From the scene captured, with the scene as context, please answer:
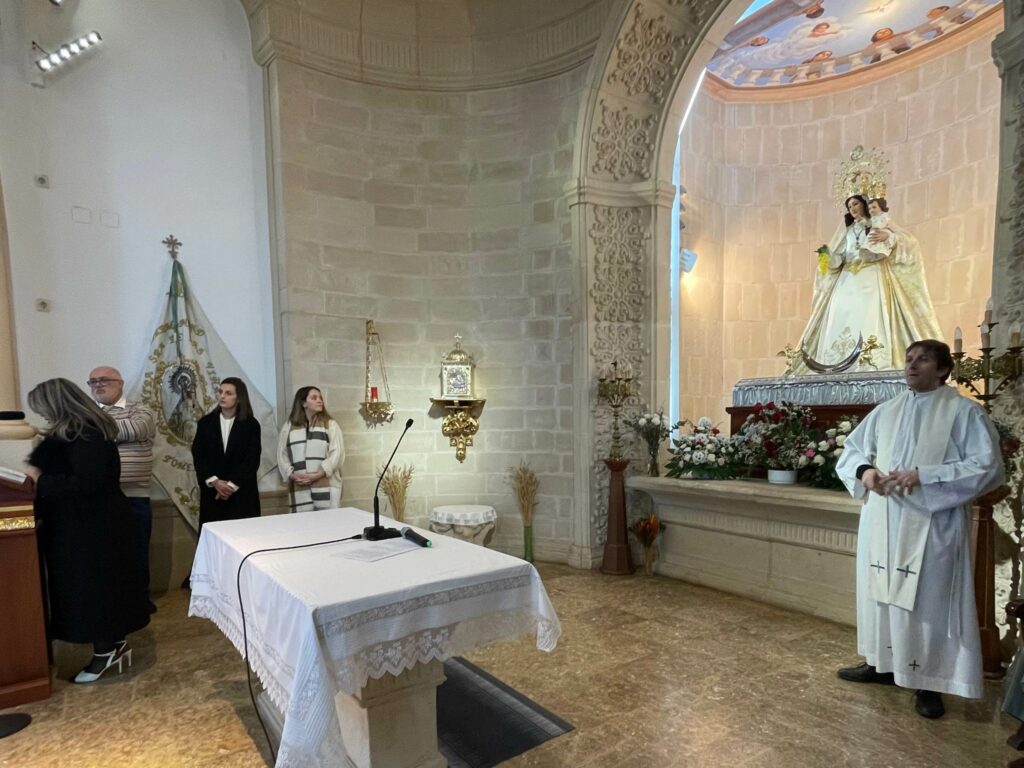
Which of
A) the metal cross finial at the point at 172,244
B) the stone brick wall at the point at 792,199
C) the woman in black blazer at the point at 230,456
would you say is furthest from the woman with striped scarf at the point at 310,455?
the stone brick wall at the point at 792,199

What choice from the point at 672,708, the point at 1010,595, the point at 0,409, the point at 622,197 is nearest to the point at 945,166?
the point at 622,197

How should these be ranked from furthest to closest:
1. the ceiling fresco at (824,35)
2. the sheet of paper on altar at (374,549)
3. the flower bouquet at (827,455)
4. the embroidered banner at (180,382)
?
the ceiling fresco at (824,35), the embroidered banner at (180,382), the flower bouquet at (827,455), the sheet of paper on altar at (374,549)

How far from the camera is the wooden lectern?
296 cm

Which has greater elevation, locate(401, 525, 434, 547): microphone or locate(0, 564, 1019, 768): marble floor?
locate(401, 525, 434, 547): microphone

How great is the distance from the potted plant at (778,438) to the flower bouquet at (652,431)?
0.74 meters

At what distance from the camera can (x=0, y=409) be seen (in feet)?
12.9

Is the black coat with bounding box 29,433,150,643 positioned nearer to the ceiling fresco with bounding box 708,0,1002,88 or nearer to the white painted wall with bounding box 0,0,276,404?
the white painted wall with bounding box 0,0,276,404

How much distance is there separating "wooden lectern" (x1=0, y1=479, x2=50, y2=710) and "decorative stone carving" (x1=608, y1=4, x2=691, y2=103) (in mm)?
5235

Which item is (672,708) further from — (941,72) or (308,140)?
(941,72)

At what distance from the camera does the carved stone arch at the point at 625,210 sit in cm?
520

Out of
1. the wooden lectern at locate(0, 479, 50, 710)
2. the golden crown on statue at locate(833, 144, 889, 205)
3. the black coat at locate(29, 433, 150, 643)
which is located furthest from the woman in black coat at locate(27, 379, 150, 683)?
the golden crown on statue at locate(833, 144, 889, 205)

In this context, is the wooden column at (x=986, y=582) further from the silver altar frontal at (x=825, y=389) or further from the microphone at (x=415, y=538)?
the microphone at (x=415, y=538)

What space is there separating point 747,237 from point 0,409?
8.07m

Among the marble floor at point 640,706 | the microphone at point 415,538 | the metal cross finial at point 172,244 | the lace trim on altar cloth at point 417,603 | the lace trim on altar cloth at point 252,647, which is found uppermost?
the metal cross finial at point 172,244
